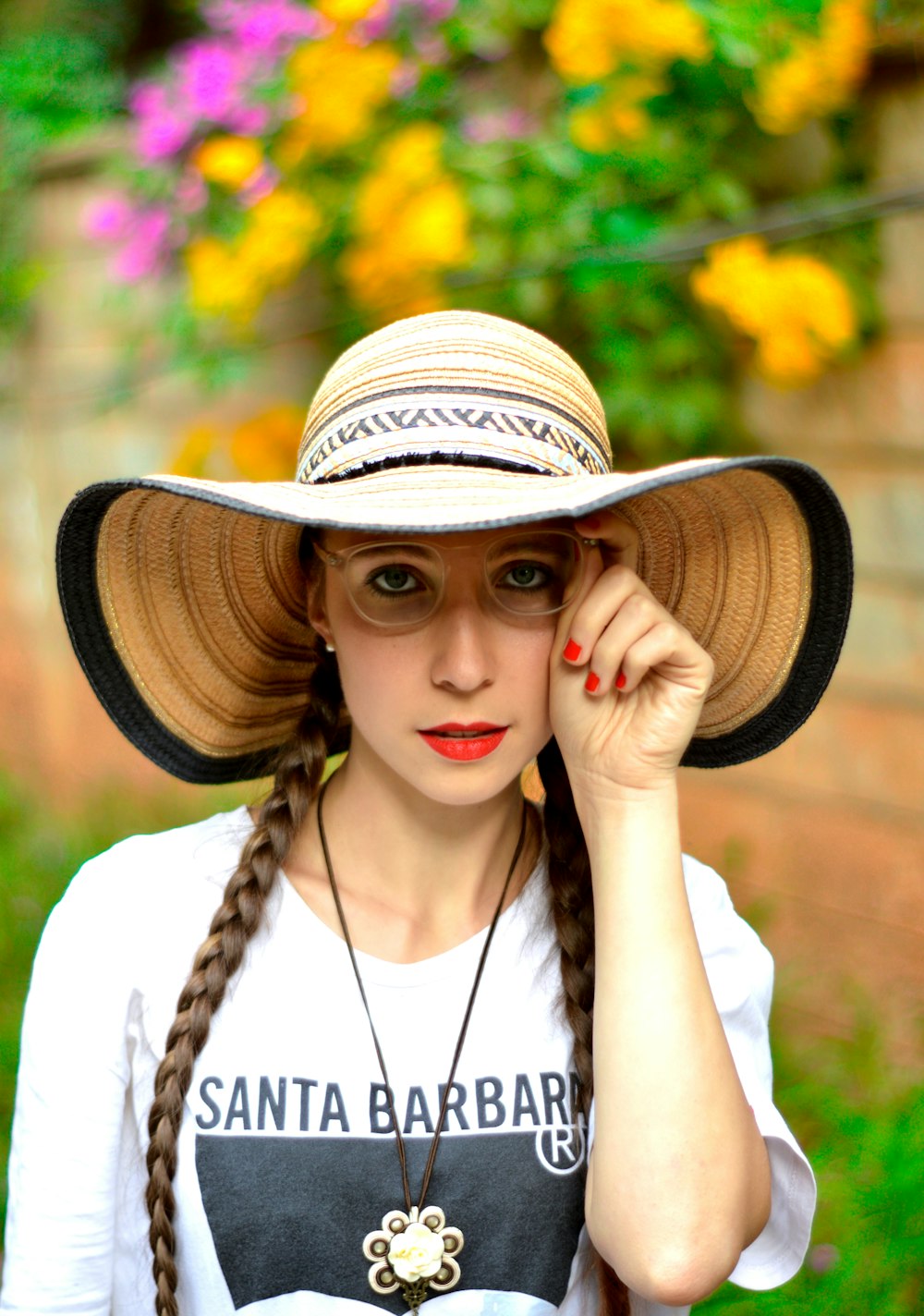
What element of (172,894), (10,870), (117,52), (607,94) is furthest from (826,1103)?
(117,52)

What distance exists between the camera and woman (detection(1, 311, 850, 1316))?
1.46 m

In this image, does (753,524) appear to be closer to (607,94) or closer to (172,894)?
(172,894)

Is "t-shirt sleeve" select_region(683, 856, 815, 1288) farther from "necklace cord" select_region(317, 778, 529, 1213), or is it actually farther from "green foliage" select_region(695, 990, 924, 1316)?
"green foliage" select_region(695, 990, 924, 1316)

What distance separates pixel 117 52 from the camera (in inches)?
221

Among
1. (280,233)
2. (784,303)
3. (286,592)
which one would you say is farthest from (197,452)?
(286,592)

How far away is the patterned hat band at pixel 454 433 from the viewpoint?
1449 millimetres

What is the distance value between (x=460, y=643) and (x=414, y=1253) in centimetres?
68

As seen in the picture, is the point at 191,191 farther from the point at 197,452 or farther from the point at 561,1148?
the point at 561,1148

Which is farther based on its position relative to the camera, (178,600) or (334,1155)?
(178,600)

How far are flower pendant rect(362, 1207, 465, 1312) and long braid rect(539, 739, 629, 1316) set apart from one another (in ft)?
0.62

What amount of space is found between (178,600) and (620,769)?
2.07 feet

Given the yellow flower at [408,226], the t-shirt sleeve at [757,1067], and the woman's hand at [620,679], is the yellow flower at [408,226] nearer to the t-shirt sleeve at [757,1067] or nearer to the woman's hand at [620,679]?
the woman's hand at [620,679]

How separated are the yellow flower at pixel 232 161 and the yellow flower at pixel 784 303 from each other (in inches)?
53.2

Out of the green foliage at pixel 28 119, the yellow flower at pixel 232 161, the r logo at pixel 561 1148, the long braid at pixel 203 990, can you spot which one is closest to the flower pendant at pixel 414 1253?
the r logo at pixel 561 1148
